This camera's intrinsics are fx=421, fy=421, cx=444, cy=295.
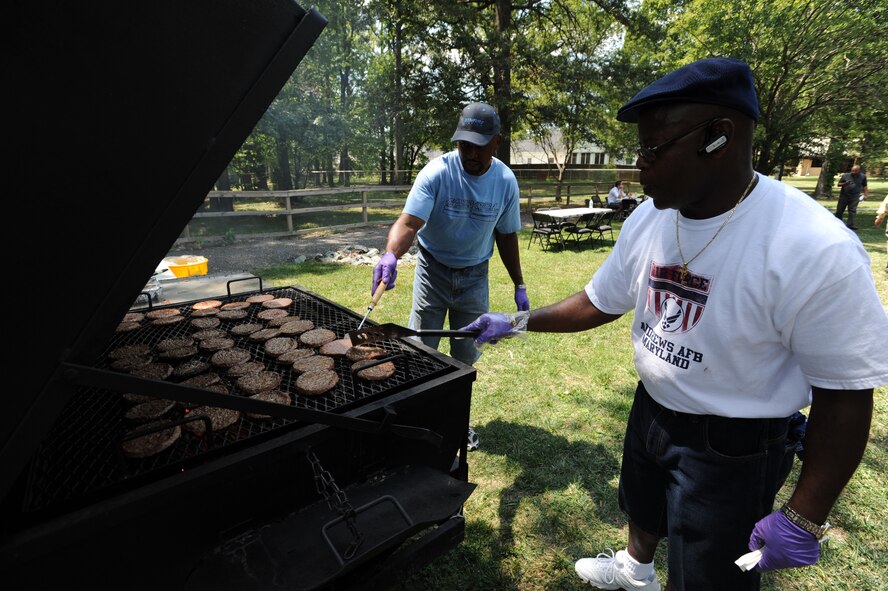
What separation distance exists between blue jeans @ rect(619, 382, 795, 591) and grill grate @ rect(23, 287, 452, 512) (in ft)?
3.34

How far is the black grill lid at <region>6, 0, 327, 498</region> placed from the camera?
2.60ft

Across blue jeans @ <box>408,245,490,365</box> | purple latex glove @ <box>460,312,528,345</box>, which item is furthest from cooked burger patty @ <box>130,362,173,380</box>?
blue jeans @ <box>408,245,490,365</box>

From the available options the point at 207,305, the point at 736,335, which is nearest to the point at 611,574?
the point at 736,335

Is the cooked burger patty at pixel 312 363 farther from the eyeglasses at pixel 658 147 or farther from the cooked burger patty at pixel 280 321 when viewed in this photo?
the eyeglasses at pixel 658 147

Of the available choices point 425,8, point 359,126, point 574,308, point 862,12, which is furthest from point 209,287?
point 862,12

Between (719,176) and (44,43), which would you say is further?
(719,176)

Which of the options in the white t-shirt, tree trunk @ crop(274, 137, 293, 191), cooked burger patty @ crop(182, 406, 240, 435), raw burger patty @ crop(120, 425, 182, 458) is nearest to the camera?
the white t-shirt

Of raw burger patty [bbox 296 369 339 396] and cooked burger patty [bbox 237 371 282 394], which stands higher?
raw burger patty [bbox 296 369 339 396]

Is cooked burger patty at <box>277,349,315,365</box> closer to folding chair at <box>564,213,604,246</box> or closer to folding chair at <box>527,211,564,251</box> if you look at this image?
folding chair at <box>527,211,564,251</box>

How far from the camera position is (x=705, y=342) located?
4.59 feet

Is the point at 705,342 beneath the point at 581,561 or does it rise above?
above

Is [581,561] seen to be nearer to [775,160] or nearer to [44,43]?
[44,43]

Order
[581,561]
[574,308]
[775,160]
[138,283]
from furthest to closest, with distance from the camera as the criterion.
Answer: [775,160] → [581,561] → [574,308] → [138,283]

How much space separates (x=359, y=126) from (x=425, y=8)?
7460mm
